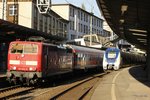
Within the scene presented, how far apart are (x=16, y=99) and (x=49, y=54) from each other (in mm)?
6821

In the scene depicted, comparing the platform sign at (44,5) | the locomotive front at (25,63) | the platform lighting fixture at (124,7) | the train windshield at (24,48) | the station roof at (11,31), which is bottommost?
the locomotive front at (25,63)

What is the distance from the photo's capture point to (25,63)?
900 inches

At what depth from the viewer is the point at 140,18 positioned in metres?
27.7

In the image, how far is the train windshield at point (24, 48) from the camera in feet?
74.9

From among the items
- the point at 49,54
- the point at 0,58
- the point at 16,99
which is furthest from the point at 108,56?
the point at 16,99

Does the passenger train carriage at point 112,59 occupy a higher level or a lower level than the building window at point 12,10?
lower

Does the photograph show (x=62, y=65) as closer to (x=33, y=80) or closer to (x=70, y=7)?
(x=33, y=80)

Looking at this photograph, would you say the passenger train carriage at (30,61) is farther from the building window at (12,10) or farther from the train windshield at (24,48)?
the building window at (12,10)

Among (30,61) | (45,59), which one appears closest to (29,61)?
(30,61)

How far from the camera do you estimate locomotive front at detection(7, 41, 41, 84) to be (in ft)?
74.0

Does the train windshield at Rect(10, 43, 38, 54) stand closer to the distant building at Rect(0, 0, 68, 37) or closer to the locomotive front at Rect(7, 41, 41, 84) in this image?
the locomotive front at Rect(7, 41, 41, 84)

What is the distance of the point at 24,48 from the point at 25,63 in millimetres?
881

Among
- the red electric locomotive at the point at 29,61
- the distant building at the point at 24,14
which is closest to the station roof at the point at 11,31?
the red electric locomotive at the point at 29,61

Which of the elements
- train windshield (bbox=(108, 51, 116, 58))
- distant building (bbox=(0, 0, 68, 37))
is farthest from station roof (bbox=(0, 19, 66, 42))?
distant building (bbox=(0, 0, 68, 37))
